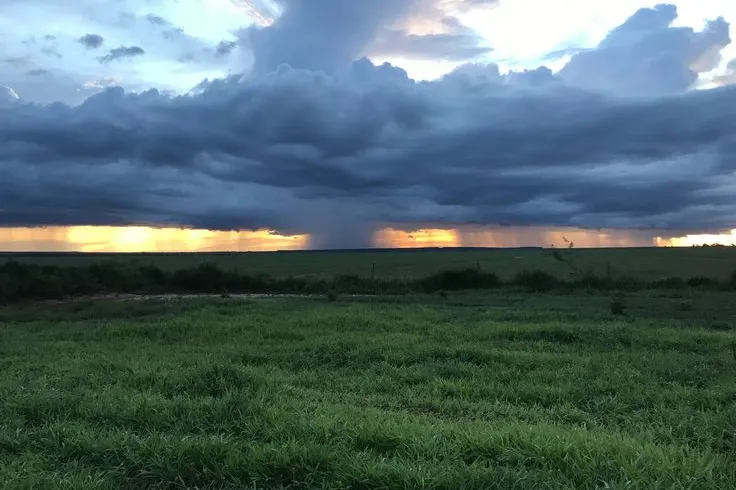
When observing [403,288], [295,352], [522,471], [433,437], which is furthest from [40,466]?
[403,288]

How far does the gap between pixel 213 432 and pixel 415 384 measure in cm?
418

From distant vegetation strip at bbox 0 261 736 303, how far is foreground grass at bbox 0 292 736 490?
23.3 m

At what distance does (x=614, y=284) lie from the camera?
38625 mm

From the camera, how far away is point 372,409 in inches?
296

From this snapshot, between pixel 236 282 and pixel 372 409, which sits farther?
pixel 236 282

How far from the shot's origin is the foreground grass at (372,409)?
5020 millimetres

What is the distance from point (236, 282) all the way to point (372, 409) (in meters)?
39.2

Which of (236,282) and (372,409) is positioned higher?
(236,282)

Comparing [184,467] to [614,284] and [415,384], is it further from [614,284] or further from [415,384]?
[614,284]

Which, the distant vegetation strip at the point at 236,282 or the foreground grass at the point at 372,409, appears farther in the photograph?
the distant vegetation strip at the point at 236,282

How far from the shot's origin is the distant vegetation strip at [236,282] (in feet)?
122

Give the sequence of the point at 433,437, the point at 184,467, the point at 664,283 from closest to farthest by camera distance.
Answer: the point at 184,467, the point at 433,437, the point at 664,283

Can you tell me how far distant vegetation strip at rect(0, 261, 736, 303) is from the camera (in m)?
37.1

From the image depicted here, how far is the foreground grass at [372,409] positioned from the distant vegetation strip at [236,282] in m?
23.3
